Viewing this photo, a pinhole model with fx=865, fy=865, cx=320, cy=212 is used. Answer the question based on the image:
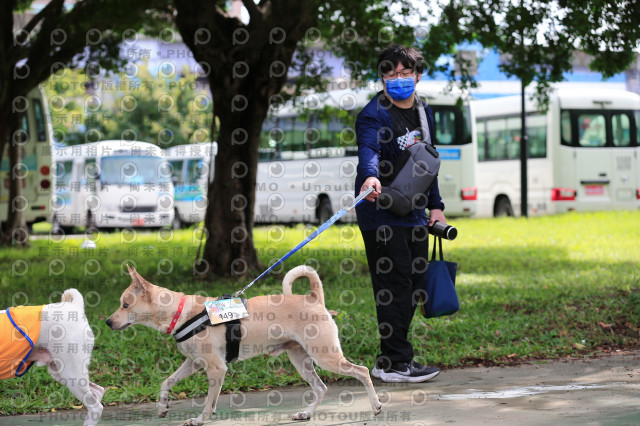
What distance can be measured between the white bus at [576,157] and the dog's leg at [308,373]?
66.1 feet

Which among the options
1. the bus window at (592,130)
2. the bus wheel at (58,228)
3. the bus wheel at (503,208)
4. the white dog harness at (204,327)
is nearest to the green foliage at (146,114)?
the bus wheel at (58,228)

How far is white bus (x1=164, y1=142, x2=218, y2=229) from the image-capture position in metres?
28.4

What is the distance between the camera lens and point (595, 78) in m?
55.4

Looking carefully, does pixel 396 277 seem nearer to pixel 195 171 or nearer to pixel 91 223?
pixel 91 223

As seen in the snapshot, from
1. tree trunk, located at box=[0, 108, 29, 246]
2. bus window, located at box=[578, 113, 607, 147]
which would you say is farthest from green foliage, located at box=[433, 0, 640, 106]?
bus window, located at box=[578, 113, 607, 147]

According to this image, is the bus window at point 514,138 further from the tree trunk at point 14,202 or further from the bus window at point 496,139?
the tree trunk at point 14,202

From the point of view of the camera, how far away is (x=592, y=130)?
25000mm

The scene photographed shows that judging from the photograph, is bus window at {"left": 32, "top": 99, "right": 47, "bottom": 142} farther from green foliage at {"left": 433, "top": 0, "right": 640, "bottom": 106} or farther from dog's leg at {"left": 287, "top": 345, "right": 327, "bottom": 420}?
dog's leg at {"left": 287, "top": 345, "right": 327, "bottom": 420}

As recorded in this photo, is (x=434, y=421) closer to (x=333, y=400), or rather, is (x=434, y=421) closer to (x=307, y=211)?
(x=333, y=400)

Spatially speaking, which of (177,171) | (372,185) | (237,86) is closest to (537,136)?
(177,171)

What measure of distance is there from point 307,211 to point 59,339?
21.1 metres

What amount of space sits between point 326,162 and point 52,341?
19565 mm

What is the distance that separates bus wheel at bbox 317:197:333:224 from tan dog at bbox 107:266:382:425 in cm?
1941

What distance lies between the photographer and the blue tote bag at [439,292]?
19.0 ft
